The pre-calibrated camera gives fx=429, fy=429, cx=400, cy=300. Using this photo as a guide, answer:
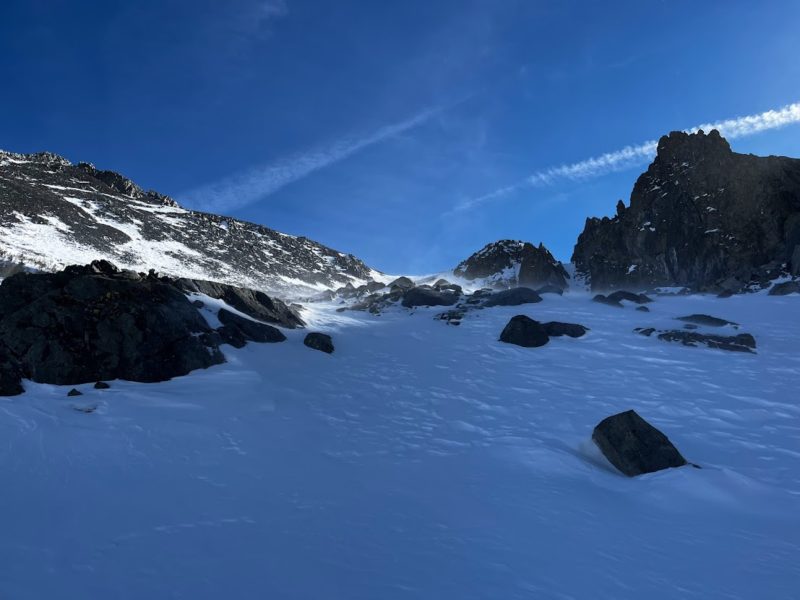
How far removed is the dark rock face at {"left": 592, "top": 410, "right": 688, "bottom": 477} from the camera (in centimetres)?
874

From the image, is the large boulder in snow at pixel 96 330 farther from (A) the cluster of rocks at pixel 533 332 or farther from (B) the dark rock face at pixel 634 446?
(A) the cluster of rocks at pixel 533 332

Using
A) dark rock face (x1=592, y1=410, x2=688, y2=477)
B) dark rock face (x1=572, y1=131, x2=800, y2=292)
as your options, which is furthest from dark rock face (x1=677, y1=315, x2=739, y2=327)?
dark rock face (x1=592, y1=410, x2=688, y2=477)

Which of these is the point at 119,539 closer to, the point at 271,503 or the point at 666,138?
the point at 271,503

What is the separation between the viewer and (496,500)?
23.0 feet

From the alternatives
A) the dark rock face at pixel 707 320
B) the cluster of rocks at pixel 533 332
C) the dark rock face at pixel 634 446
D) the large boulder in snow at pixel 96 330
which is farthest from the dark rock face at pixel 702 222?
the large boulder in snow at pixel 96 330

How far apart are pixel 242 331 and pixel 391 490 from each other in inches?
465

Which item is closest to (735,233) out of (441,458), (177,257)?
(441,458)

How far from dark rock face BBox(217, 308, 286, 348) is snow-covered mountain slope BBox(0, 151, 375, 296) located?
111ft

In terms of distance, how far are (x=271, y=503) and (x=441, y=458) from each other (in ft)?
12.3

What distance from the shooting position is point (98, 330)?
41.9ft

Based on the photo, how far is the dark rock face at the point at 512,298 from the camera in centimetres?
3225

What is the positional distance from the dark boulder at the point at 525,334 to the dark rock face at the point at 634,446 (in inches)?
423

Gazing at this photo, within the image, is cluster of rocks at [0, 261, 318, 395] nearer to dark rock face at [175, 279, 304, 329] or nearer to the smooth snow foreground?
the smooth snow foreground

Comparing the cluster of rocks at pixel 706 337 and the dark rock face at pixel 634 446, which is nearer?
the dark rock face at pixel 634 446
